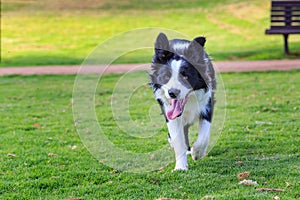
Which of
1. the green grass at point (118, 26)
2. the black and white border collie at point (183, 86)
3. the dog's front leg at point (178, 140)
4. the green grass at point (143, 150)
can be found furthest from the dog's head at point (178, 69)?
the green grass at point (118, 26)

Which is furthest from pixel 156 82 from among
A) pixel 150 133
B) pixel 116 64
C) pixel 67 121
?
pixel 116 64

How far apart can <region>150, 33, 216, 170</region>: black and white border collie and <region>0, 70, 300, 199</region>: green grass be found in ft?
1.42

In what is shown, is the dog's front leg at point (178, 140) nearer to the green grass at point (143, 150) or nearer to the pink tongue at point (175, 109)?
the green grass at point (143, 150)

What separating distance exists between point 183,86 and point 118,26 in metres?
24.6

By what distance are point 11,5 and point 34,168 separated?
1201 inches

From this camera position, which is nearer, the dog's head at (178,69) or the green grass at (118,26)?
the dog's head at (178,69)

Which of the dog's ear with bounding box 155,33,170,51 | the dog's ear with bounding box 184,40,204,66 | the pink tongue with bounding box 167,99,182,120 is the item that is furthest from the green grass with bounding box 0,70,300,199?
the dog's ear with bounding box 155,33,170,51

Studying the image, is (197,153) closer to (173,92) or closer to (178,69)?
(173,92)

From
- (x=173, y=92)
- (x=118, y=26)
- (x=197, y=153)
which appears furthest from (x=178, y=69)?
(x=118, y=26)

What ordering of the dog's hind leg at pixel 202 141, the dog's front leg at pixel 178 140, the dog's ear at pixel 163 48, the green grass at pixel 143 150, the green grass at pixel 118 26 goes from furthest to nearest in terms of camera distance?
the green grass at pixel 118 26 < the dog's hind leg at pixel 202 141 < the dog's front leg at pixel 178 140 < the dog's ear at pixel 163 48 < the green grass at pixel 143 150

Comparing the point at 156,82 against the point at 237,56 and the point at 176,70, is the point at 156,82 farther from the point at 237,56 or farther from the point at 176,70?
the point at 237,56

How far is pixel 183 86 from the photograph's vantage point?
6094mm

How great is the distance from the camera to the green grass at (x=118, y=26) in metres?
22.1

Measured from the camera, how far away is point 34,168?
694cm
